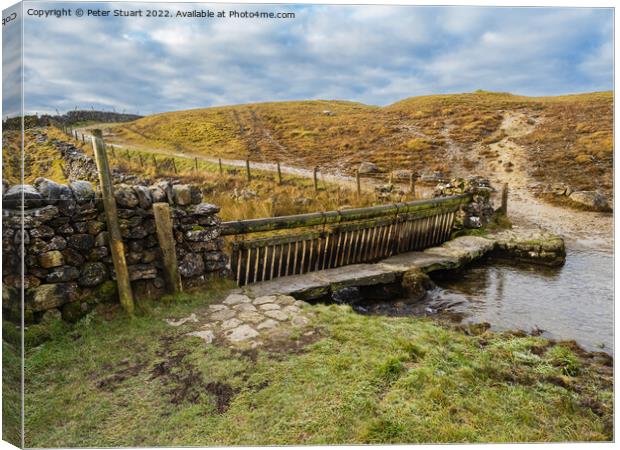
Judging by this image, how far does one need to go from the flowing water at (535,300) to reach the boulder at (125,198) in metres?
4.30

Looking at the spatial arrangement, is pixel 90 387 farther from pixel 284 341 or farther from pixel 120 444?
pixel 284 341

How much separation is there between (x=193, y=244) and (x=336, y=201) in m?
6.35

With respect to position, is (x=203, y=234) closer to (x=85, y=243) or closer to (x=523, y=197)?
(x=85, y=243)

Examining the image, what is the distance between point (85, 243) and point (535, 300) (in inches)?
294

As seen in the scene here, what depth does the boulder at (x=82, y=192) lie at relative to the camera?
191 inches

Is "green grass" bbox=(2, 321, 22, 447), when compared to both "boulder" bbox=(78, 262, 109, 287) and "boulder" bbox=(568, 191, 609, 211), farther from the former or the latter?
"boulder" bbox=(568, 191, 609, 211)

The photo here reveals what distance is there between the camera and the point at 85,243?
495 cm

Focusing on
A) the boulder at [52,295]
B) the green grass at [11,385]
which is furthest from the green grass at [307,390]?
the boulder at [52,295]

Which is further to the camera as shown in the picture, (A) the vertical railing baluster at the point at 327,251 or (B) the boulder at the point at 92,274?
(A) the vertical railing baluster at the point at 327,251

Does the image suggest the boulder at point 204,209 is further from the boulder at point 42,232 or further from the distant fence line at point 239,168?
the distant fence line at point 239,168

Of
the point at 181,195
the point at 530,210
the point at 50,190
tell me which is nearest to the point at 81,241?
the point at 50,190

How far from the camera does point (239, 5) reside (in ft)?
12.7

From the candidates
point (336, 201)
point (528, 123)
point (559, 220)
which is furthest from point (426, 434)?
point (528, 123)

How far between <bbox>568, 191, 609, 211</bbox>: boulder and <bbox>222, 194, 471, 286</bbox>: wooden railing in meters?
3.30
